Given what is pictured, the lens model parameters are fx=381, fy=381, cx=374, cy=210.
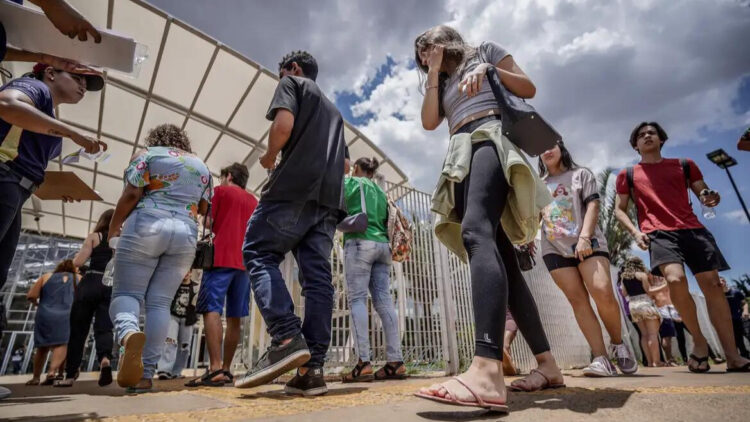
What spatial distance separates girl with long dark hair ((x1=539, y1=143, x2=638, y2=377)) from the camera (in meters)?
2.82

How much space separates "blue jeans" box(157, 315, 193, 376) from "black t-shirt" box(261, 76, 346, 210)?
355cm

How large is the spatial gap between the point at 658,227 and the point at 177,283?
3706 mm

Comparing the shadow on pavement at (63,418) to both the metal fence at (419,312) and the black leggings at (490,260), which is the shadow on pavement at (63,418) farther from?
the metal fence at (419,312)

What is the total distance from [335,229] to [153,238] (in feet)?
3.87

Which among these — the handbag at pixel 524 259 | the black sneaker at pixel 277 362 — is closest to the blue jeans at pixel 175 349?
the black sneaker at pixel 277 362

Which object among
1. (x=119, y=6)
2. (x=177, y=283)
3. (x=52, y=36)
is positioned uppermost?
(x=119, y=6)

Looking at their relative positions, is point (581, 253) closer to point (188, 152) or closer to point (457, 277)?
point (457, 277)

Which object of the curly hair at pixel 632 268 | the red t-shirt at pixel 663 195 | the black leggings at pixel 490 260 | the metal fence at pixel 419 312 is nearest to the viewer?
the black leggings at pixel 490 260

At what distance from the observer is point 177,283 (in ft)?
8.82

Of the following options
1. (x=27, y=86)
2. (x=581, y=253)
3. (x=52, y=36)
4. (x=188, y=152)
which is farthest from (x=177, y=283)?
(x=581, y=253)

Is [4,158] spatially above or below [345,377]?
above

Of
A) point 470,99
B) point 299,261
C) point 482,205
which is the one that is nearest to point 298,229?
point 299,261

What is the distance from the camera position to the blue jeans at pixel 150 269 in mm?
2393

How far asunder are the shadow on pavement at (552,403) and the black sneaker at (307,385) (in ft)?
2.86
